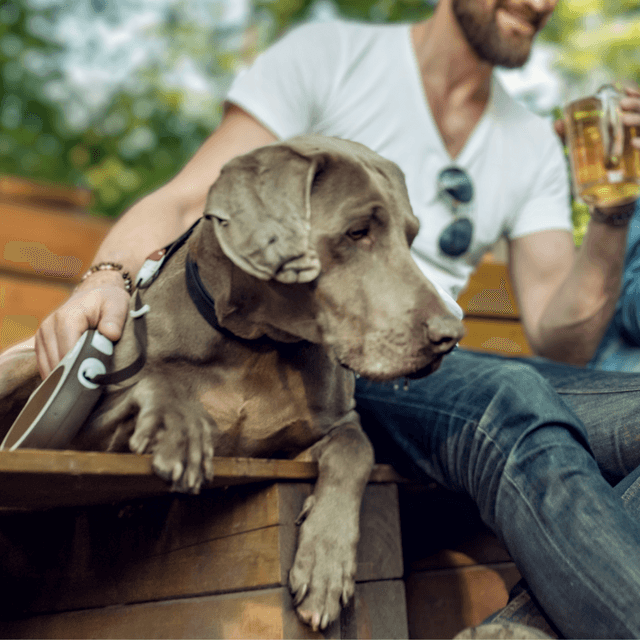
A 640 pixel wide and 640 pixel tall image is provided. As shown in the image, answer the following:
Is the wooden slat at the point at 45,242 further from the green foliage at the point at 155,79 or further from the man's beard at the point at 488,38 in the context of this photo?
the green foliage at the point at 155,79

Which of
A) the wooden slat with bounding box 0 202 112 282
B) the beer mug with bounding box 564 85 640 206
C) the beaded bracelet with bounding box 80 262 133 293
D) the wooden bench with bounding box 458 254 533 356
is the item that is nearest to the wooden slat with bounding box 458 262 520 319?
the wooden bench with bounding box 458 254 533 356

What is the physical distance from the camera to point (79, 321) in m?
1.57

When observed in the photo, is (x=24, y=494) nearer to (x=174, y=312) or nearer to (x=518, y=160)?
(x=174, y=312)

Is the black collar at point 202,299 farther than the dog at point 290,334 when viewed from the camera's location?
Yes

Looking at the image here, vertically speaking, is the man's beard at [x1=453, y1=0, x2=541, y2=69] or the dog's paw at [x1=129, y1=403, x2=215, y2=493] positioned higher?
the man's beard at [x1=453, y1=0, x2=541, y2=69]

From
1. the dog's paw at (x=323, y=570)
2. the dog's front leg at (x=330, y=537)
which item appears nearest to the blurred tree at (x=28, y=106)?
the dog's front leg at (x=330, y=537)

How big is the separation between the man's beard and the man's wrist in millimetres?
782

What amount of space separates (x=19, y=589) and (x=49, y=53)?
6.08 meters

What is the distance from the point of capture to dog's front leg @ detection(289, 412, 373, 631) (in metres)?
1.37

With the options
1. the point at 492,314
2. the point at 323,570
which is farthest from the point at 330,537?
the point at 492,314

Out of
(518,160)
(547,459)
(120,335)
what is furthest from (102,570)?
(518,160)

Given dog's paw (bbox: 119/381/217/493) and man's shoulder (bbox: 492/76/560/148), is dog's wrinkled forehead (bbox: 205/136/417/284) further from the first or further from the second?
man's shoulder (bbox: 492/76/560/148)

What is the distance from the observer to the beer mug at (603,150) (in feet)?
6.50

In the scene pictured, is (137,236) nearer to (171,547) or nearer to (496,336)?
(171,547)
